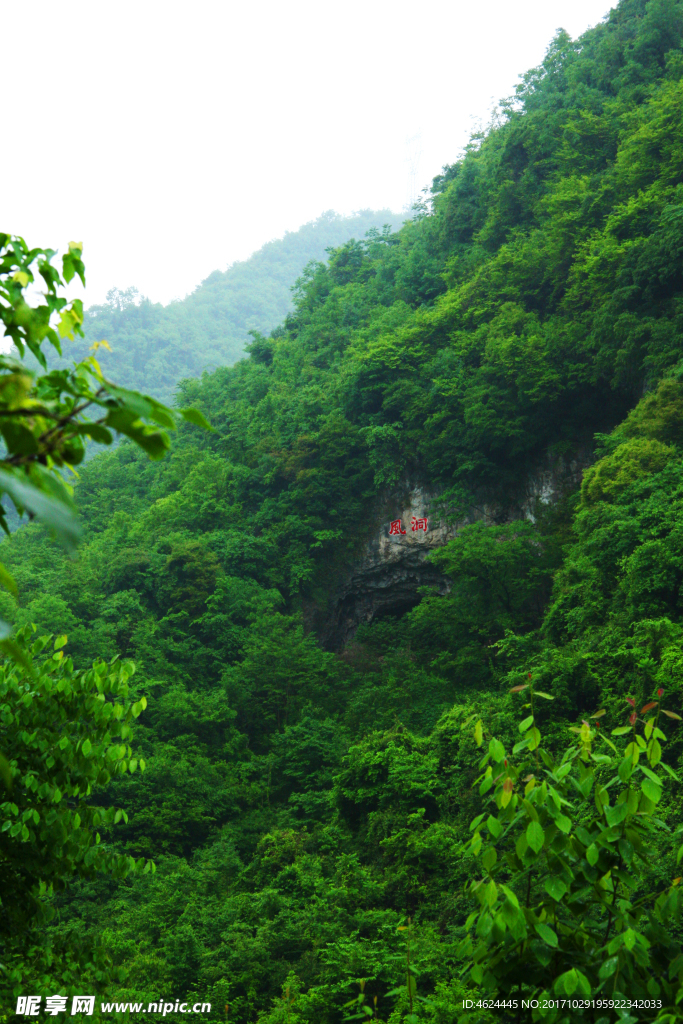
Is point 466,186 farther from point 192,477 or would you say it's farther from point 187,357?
point 187,357

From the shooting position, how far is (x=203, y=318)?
48.2 metres

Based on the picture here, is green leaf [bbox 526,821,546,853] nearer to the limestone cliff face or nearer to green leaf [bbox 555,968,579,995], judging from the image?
green leaf [bbox 555,968,579,995]

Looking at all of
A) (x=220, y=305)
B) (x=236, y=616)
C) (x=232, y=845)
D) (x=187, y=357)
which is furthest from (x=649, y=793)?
(x=220, y=305)

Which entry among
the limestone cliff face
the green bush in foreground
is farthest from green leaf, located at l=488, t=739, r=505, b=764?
the limestone cliff face

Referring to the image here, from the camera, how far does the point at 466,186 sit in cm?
1736

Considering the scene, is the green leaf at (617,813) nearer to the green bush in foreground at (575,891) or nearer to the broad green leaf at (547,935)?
the green bush in foreground at (575,891)

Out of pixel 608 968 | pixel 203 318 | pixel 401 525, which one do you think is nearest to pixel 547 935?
pixel 608 968

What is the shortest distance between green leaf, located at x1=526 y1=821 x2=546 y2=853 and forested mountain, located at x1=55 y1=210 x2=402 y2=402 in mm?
31411

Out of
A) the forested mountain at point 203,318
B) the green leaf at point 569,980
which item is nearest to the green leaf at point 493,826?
the green leaf at point 569,980

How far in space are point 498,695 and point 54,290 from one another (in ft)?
31.7

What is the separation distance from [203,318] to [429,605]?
3930cm

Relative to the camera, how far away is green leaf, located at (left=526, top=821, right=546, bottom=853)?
134 cm

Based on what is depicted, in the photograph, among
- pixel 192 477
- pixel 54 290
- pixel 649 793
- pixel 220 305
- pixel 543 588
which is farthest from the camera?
pixel 220 305

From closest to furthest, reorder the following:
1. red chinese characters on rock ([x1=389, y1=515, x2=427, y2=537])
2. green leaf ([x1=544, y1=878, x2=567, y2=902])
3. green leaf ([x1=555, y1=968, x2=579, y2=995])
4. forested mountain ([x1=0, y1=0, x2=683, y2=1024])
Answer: green leaf ([x1=555, y1=968, x2=579, y2=995]), green leaf ([x1=544, y1=878, x2=567, y2=902]), forested mountain ([x1=0, y1=0, x2=683, y2=1024]), red chinese characters on rock ([x1=389, y1=515, x2=427, y2=537])
